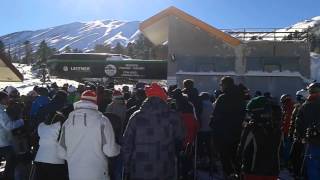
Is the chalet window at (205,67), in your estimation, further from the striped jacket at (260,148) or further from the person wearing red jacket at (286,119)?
the striped jacket at (260,148)

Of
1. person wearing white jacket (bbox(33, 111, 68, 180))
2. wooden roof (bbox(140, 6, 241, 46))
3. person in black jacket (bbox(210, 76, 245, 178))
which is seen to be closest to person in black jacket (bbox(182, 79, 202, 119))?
person in black jacket (bbox(210, 76, 245, 178))

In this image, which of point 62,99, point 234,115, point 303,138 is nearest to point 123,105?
point 62,99

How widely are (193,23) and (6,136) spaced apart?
17.6m

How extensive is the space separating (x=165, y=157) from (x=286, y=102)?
6.59 metres

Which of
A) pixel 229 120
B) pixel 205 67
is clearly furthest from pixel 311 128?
pixel 205 67

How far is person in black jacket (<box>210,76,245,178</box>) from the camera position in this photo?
314 inches

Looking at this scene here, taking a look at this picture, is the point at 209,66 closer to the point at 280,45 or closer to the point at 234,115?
the point at 280,45

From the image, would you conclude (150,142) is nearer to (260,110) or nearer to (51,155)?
(260,110)

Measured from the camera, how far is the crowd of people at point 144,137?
5668 mm

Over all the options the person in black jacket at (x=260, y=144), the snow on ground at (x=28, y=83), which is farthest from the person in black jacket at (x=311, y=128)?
the snow on ground at (x=28, y=83)

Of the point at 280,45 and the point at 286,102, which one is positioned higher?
the point at 280,45

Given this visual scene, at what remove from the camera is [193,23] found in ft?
81.4

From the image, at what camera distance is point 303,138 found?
8266 mm

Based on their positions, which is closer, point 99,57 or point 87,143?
point 87,143
